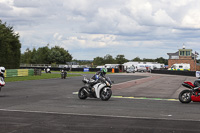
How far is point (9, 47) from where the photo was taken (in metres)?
51.2

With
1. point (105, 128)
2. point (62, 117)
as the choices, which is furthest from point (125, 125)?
point (62, 117)

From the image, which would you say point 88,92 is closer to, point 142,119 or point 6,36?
point 142,119

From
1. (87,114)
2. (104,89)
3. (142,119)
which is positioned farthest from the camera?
(104,89)

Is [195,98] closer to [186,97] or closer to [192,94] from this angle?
[192,94]

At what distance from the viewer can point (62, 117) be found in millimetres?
9438

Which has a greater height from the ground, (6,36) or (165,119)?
(6,36)

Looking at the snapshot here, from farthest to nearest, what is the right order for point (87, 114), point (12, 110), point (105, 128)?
point (12, 110)
point (87, 114)
point (105, 128)

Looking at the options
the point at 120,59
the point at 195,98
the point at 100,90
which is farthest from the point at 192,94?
the point at 120,59

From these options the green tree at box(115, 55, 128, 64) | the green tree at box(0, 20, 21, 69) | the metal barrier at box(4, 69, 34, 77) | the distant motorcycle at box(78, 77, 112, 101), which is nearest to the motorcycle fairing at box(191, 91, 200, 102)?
the distant motorcycle at box(78, 77, 112, 101)

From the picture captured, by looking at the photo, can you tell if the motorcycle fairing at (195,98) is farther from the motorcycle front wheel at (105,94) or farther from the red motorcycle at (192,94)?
the motorcycle front wheel at (105,94)

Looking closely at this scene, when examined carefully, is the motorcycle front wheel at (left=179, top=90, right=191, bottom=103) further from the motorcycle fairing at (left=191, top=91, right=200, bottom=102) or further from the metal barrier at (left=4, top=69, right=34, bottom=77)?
the metal barrier at (left=4, top=69, right=34, bottom=77)

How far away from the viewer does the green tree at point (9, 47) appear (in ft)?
161

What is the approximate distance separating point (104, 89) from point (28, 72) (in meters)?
32.6

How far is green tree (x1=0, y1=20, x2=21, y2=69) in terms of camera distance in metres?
49.1
